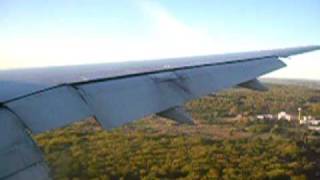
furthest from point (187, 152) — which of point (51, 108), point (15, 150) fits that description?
point (15, 150)

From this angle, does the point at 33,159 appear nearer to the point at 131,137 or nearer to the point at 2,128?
the point at 2,128

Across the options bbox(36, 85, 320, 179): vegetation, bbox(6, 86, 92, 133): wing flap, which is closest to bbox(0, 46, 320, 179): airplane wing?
bbox(6, 86, 92, 133): wing flap

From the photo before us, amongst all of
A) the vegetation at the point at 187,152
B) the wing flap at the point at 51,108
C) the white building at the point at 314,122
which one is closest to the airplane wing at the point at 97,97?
the wing flap at the point at 51,108

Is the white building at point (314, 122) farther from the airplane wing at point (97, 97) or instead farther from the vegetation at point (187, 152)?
the airplane wing at point (97, 97)

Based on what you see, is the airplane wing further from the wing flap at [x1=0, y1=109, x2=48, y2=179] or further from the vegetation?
the vegetation

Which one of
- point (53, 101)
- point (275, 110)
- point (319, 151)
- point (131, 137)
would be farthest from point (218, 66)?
point (275, 110)

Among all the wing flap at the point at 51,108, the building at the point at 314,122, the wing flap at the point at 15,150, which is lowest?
the building at the point at 314,122
